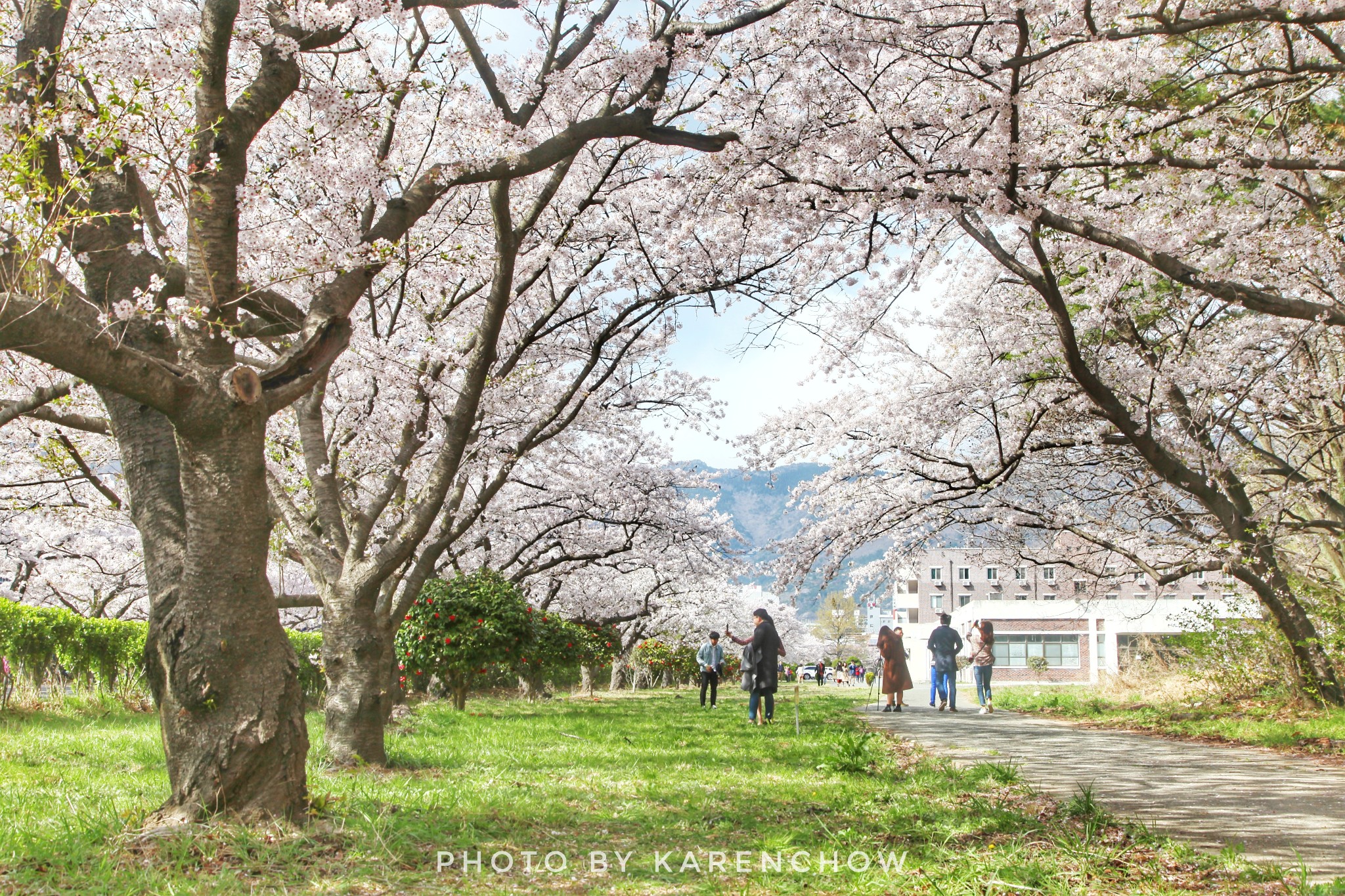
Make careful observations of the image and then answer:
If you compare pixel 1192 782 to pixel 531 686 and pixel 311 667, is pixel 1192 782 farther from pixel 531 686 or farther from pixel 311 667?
pixel 531 686

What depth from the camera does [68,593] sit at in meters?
26.1

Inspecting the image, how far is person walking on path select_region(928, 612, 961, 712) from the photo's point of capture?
1568cm

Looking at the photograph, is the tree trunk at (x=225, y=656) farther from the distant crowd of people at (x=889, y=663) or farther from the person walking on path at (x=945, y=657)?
the person walking on path at (x=945, y=657)

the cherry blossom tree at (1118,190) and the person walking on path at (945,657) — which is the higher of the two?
the cherry blossom tree at (1118,190)

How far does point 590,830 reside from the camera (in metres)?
5.16

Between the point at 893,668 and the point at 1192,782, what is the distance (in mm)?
9219

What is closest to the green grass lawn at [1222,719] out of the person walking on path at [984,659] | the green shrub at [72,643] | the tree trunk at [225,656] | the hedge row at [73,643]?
the person walking on path at [984,659]

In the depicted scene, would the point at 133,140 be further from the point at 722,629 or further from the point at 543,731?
the point at 722,629

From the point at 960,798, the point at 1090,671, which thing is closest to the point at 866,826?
the point at 960,798

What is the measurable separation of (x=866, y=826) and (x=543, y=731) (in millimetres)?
6597

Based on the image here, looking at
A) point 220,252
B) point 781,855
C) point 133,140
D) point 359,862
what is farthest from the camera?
point 133,140

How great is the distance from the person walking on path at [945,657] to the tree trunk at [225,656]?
12469 millimetres

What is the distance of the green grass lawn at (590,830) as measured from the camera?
3.86m

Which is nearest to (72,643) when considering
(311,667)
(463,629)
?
(311,667)
